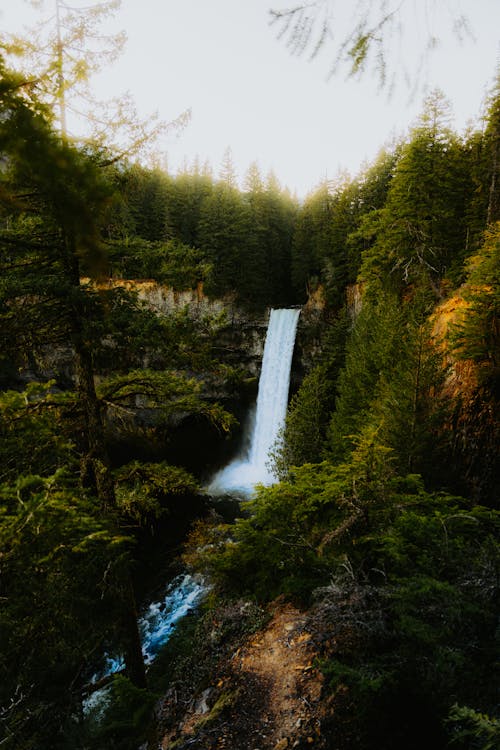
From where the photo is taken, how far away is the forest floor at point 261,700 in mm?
3699

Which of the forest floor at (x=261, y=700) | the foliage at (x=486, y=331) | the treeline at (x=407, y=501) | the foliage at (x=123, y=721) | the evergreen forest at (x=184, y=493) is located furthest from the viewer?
the foliage at (x=486, y=331)

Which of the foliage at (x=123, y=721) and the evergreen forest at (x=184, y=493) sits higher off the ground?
the evergreen forest at (x=184, y=493)

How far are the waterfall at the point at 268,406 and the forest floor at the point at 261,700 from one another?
64.4 ft

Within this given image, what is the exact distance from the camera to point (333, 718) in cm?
359

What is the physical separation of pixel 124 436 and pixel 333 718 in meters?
24.7

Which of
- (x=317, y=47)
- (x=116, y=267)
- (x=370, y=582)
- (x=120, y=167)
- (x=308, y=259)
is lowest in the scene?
(x=370, y=582)

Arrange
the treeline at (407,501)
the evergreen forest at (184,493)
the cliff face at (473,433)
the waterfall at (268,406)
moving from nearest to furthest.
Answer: the evergreen forest at (184,493) < the treeline at (407,501) < the cliff face at (473,433) < the waterfall at (268,406)

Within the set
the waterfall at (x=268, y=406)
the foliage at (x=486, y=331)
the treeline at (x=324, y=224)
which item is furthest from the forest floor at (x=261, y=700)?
the waterfall at (x=268, y=406)

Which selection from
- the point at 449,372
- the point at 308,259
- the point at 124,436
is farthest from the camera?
the point at 308,259

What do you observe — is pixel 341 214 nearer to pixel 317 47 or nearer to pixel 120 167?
pixel 120 167

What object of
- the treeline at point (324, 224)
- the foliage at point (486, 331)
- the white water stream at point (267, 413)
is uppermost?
the treeline at point (324, 224)

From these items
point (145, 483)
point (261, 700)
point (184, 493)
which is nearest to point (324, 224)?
point (184, 493)

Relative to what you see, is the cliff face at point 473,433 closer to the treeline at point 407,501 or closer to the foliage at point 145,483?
the treeline at point 407,501

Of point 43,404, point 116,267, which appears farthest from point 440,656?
point 116,267
